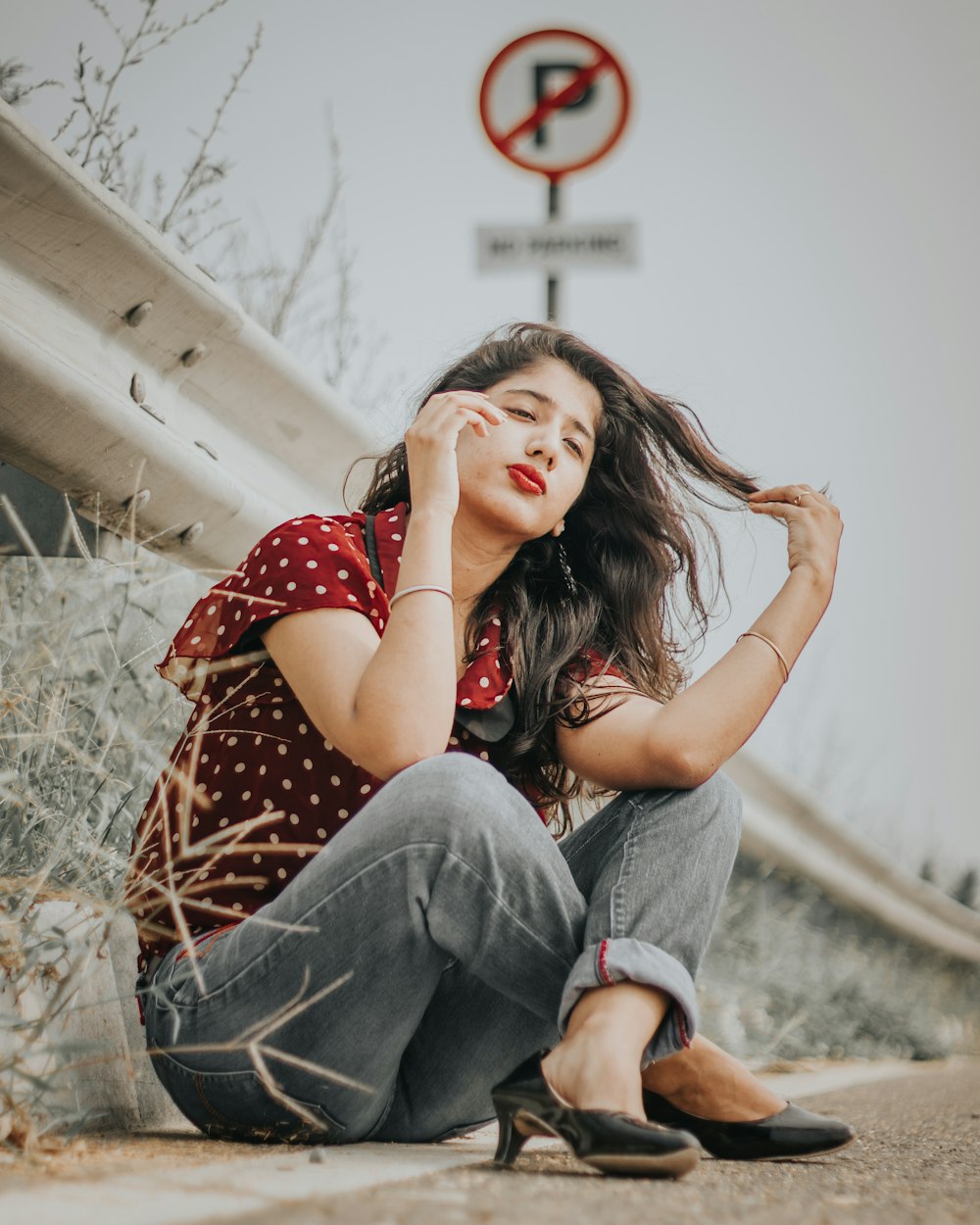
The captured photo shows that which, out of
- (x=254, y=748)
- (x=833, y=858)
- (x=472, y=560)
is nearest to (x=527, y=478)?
(x=472, y=560)

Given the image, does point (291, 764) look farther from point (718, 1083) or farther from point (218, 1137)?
point (718, 1083)

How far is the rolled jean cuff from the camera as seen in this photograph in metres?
1.75

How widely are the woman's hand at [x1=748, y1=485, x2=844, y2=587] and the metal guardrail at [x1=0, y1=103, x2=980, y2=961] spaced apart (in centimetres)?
85

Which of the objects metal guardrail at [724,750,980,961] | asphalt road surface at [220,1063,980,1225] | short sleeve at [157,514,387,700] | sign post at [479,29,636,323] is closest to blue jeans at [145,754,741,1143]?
asphalt road surface at [220,1063,980,1225]

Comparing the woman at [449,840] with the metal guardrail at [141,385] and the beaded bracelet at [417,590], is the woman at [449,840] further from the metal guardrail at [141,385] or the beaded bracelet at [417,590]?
the metal guardrail at [141,385]

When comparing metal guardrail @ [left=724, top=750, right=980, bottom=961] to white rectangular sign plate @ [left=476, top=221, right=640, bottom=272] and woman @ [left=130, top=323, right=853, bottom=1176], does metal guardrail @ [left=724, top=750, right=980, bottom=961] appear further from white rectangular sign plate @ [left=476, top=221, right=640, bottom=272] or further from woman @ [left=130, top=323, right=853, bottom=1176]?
woman @ [left=130, top=323, right=853, bottom=1176]

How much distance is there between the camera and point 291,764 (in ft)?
6.81

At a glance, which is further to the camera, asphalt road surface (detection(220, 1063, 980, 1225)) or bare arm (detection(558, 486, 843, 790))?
bare arm (detection(558, 486, 843, 790))

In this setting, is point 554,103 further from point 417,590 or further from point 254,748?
point 254,748

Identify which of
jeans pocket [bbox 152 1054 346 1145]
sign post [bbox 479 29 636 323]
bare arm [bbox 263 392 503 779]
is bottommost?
jeans pocket [bbox 152 1054 346 1145]

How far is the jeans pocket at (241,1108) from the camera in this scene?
184 centimetres

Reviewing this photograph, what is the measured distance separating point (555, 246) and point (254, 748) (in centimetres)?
235

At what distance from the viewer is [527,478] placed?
8.17 ft

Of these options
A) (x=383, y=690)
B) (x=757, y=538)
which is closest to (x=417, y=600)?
(x=383, y=690)
